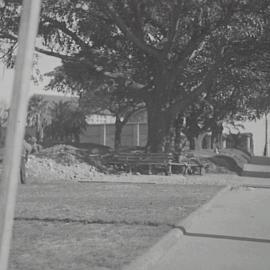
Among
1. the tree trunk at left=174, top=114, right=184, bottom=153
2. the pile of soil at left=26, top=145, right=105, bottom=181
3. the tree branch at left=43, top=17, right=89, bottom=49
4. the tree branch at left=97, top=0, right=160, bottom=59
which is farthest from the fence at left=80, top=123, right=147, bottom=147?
the tree branch at left=97, top=0, right=160, bottom=59

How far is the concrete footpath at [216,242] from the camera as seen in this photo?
290 inches

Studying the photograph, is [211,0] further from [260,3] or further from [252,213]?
[252,213]

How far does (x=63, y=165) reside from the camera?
76.3 ft

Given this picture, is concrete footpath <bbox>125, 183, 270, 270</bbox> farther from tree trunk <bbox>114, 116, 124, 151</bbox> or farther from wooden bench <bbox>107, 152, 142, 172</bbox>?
tree trunk <bbox>114, 116, 124, 151</bbox>

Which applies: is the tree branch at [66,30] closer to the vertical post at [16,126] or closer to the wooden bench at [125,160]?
the wooden bench at [125,160]

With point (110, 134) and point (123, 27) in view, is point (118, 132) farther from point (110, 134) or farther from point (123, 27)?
point (110, 134)

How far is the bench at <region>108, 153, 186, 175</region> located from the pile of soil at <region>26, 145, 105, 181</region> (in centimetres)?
110

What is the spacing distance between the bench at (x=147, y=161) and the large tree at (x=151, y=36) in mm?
2053

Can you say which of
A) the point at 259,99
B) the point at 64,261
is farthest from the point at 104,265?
the point at 259,99

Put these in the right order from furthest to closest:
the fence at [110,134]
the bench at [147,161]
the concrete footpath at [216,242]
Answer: the fence at [110,134] → the bench at [147,161] → the concrete footpath at [216,242]

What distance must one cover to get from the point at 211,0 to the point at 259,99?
21.9 m

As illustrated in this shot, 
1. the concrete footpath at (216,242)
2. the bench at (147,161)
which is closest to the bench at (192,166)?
the bench at (147,161)

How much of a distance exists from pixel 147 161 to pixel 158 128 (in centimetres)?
268

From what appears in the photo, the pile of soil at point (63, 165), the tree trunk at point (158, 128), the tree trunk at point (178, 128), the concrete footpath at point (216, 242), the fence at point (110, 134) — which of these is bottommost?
the concrete footpath at point (216, 242)
